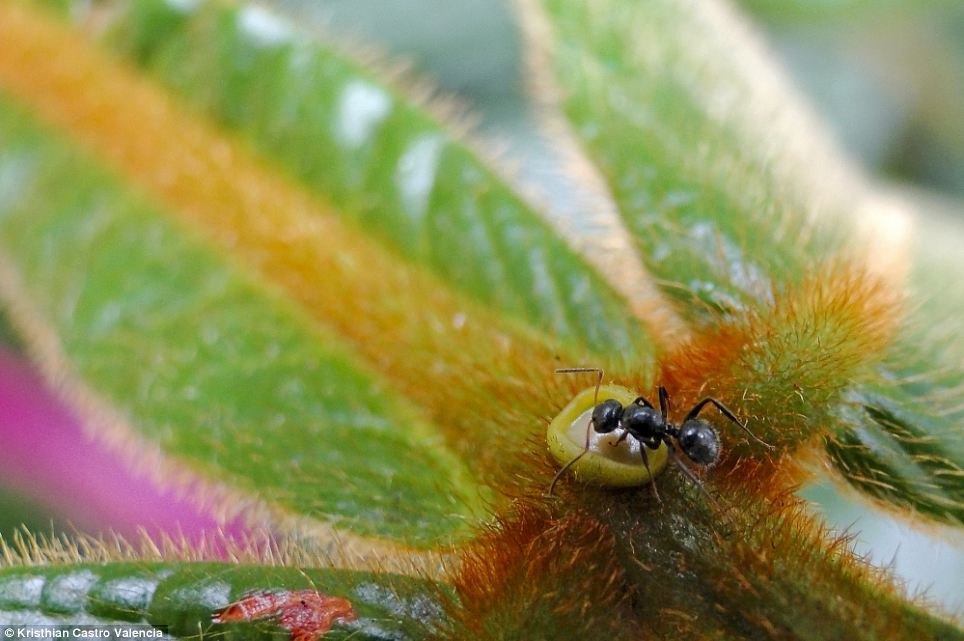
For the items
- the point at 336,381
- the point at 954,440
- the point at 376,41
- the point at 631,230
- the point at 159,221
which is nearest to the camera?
the point at 954,440

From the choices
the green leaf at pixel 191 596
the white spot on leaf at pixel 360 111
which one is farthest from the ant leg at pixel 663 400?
the white spot on leaf at pixel 360 111

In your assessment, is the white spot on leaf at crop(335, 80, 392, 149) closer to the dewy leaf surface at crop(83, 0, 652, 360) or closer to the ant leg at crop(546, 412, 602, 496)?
the dewy leaf surface at crop(83, 0, 652, 360)

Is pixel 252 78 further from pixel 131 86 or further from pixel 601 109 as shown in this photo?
pixel 601 109

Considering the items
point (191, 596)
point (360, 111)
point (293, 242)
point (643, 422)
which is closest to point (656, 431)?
point (643, 422)

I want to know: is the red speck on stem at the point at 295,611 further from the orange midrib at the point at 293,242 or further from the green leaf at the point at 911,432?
the green leaf at the point at 911,432

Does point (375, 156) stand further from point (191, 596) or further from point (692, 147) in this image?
point (191, 596)

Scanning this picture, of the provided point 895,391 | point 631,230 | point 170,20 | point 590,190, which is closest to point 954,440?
point 895,391
